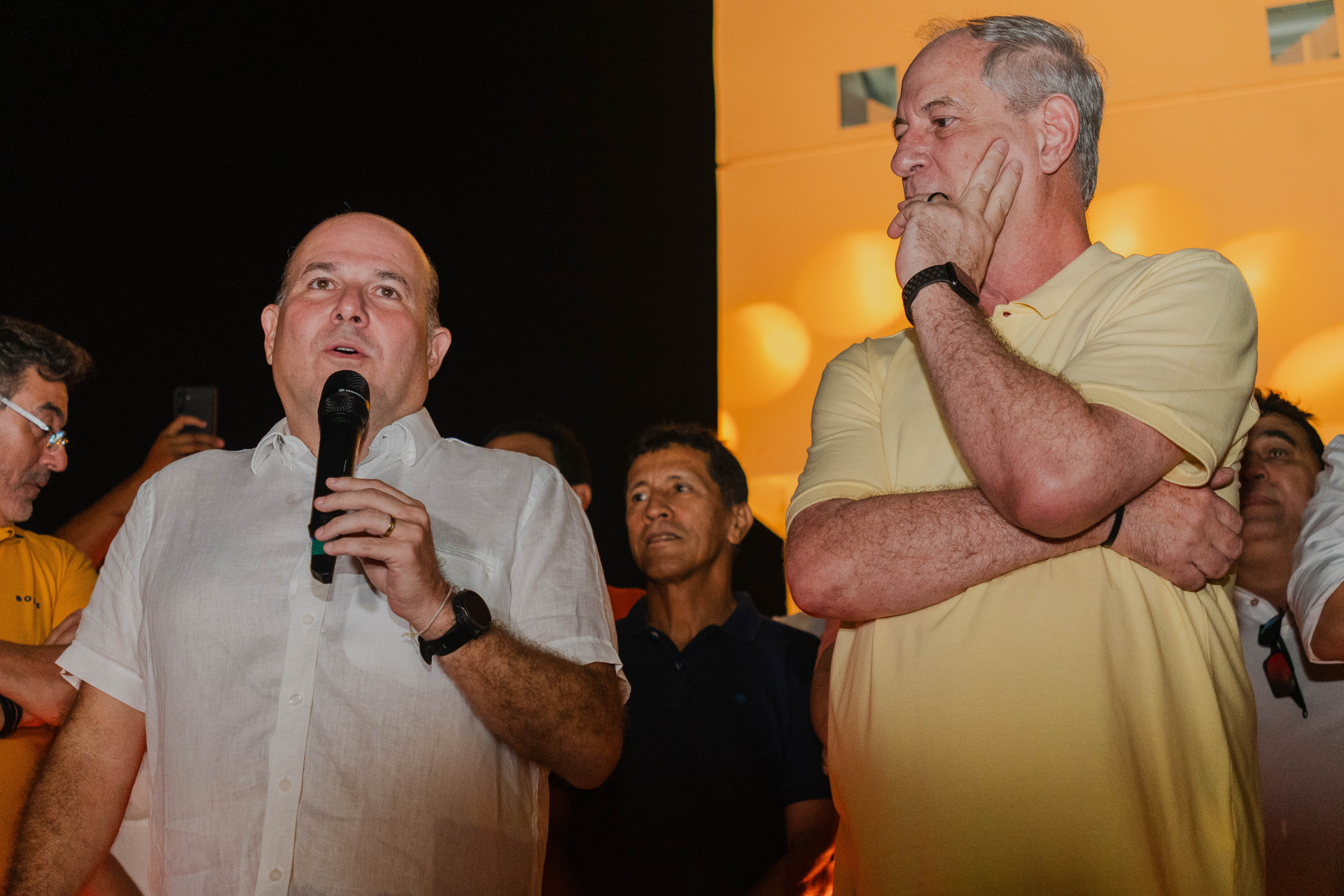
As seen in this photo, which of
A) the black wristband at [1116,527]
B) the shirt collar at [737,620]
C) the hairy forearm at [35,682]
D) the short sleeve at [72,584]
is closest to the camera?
the black wristband at [1116,527]

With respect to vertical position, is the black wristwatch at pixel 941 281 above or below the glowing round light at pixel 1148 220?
below

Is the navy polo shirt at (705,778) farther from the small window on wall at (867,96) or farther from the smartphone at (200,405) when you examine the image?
the small window on wall at (867,96)

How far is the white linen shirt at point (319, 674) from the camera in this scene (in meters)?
1.50

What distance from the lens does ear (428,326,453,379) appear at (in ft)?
6.57

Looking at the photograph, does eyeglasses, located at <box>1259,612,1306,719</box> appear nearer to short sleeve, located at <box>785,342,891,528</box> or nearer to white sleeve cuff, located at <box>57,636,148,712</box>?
short sleeve, located at <box>785,342,891,528</box>

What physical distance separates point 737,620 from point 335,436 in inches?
65.1

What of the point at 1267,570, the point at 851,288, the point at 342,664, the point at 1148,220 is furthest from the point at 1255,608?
the point at 342,664

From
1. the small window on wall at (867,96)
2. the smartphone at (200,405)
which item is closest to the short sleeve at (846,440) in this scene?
the smartphone at (200,405)

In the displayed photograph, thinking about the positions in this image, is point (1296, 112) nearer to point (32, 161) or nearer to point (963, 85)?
point (963, 85)

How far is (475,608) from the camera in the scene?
145 centimetres

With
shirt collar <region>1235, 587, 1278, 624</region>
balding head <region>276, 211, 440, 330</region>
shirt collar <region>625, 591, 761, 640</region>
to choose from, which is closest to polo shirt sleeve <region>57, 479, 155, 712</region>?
balding head <region>276, 211, 440, 330</region>

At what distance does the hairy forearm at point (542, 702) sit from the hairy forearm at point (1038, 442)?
0.66m

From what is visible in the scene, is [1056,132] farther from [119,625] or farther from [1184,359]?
[119,625]

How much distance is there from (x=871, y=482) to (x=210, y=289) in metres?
3.06
